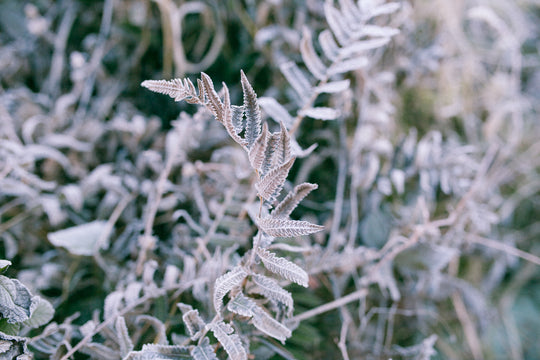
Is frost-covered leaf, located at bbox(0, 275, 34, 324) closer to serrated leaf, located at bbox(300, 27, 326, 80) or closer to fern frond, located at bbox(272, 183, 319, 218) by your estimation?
fern frond, located at bbox(272, 183, 319, 218)

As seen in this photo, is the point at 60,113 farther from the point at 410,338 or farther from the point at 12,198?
the point at 410,338

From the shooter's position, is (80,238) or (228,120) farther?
(80,238)

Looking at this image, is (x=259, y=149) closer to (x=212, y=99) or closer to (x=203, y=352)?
(x=212, y=99)

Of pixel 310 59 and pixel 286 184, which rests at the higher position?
pixel 310 59

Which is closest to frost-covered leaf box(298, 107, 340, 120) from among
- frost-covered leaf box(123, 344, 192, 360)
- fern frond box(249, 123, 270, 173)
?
fern frond box(249, 123, 270, 173)

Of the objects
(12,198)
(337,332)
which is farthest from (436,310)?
(12,198)

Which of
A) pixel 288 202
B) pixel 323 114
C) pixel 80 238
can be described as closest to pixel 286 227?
pixel 288 202
